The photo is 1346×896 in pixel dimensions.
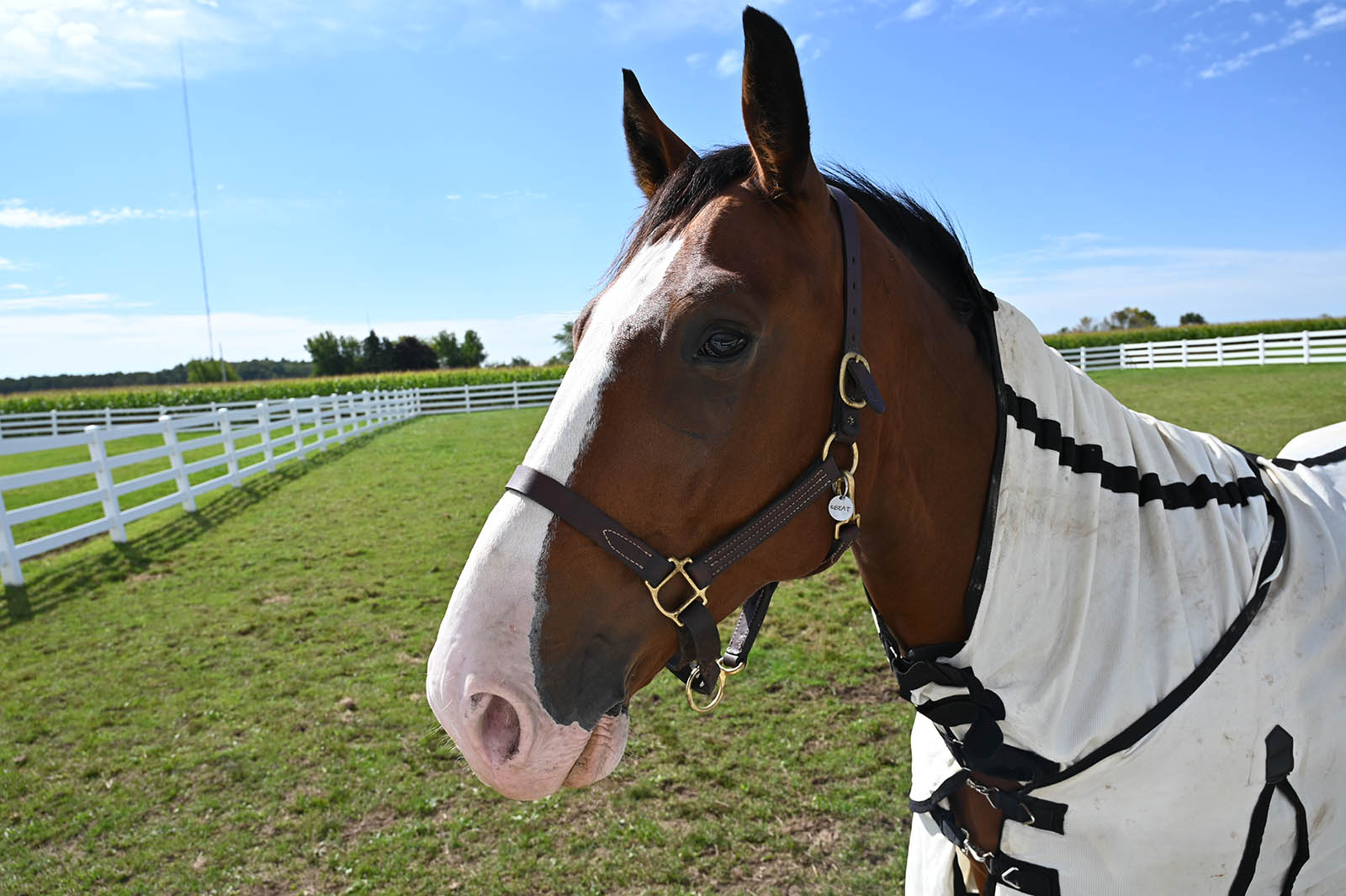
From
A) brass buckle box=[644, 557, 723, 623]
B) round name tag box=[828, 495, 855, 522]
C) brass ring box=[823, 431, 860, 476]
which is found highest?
brass ring box=[823, 431, 860, 476]

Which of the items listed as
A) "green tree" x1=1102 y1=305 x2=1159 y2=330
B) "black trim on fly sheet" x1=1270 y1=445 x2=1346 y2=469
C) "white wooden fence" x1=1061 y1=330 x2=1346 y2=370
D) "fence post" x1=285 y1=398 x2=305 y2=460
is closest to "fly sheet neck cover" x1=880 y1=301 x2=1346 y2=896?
"black trim on fly sheet" x1=1270 y1=445 x2=1346 y2=469

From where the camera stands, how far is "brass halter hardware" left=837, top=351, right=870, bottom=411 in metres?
1.39

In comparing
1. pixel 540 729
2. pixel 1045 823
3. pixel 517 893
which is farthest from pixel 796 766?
pixel 540 729

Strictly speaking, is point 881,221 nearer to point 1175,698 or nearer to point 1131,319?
point 1175,698

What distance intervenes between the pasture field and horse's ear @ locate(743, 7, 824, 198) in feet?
2.81

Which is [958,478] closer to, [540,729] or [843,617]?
[540,729]

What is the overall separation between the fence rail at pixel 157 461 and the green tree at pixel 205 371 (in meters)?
44.5

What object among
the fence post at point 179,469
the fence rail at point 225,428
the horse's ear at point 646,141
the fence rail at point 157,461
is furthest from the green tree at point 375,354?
the horse's ear at point 646,141

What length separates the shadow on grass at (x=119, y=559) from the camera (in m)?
7.34

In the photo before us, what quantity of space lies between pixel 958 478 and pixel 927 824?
107cm

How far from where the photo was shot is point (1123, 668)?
4.98 feet

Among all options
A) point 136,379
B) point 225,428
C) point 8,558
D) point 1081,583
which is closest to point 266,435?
point 225,428

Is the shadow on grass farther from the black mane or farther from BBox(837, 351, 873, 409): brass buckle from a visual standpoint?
BBox(837, 351, 873, 409): brass buckle

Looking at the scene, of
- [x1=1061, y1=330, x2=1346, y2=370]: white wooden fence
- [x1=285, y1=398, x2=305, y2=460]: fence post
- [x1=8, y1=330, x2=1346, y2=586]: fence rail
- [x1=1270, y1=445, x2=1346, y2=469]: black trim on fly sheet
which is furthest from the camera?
[x1=1061, y1=330, x2=1346, y2=370]: white wooden fence
